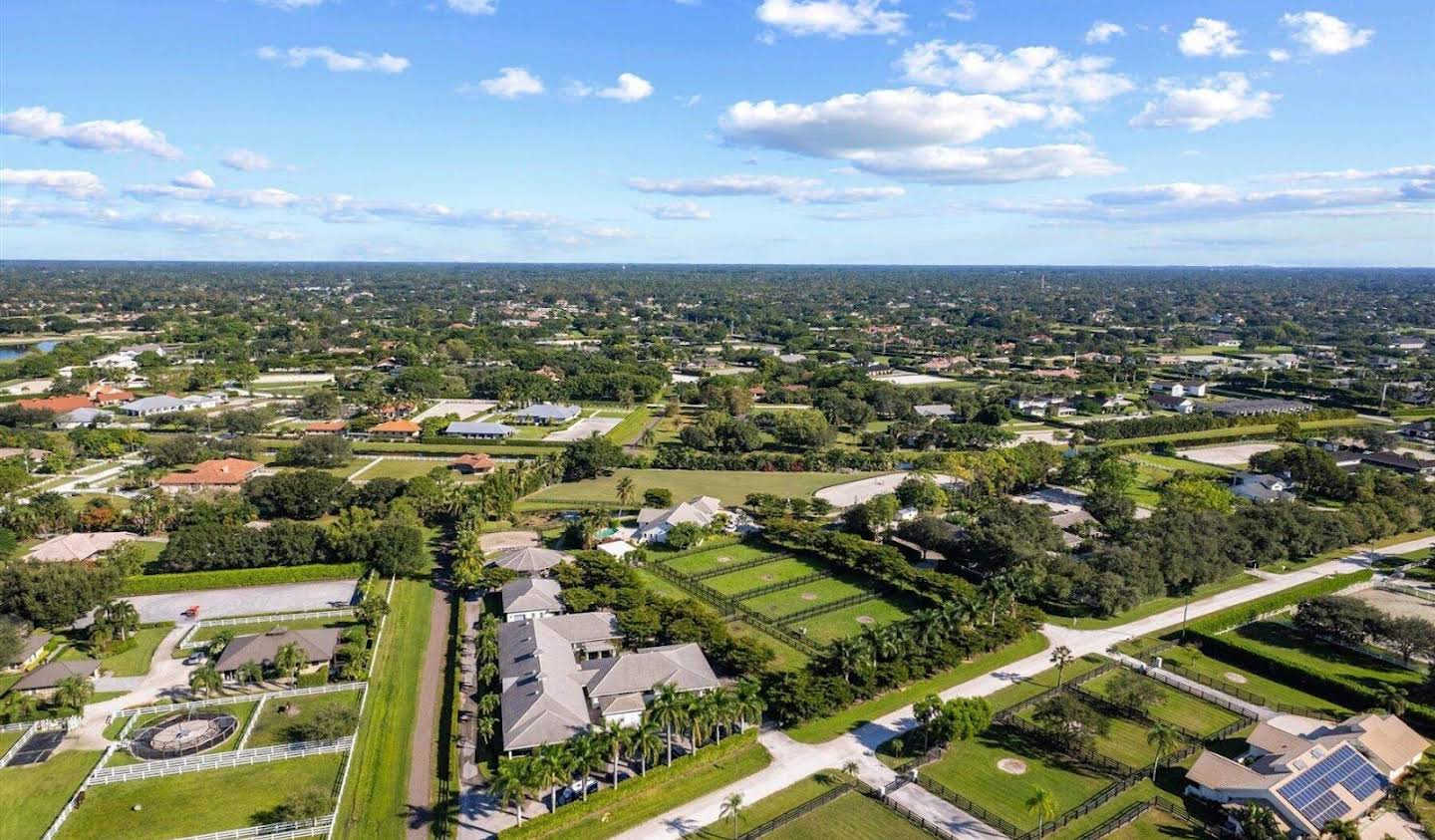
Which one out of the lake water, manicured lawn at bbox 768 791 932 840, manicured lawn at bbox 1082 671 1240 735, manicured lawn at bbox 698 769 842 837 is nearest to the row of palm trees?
manicured lawn at bbox 698 769 842 837

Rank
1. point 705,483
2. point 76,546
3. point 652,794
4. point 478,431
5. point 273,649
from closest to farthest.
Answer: point 652,794 < point 273,649 < point 76,546 < point 705,483 < point 478,431

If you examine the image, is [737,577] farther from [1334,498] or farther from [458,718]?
[1334,498]

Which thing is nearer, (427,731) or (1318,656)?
(427,731)

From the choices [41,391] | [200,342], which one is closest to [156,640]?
[41,391]

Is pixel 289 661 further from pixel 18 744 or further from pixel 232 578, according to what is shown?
pixel 232 578

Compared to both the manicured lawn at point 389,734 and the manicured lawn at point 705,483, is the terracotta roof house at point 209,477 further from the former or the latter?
the manicured lawn at point 389,734

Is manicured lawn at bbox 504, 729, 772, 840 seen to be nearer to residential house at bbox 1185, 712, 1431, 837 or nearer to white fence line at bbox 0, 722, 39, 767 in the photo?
residential house at bbox 1185, 712, 1431, 837

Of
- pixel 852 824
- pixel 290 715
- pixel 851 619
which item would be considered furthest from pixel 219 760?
pixel 851 619
